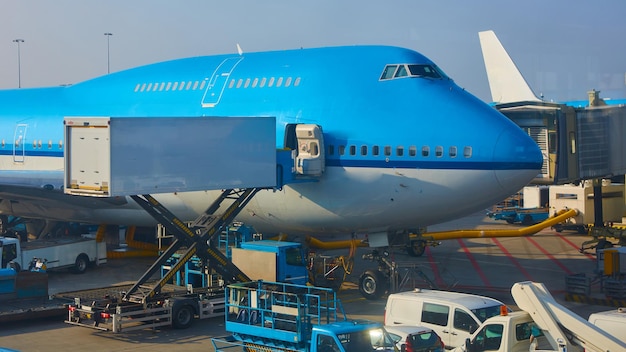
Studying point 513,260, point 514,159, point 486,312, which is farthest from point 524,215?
point 486,312

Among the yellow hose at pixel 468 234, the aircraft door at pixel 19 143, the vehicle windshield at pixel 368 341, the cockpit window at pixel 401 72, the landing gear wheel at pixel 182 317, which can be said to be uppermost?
the cockpit window at pixel 401 72

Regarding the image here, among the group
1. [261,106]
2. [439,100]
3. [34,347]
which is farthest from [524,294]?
[261,106]

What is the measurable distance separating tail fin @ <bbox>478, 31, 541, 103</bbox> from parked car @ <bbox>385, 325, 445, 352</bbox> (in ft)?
154

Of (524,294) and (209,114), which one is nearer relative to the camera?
(524,294)

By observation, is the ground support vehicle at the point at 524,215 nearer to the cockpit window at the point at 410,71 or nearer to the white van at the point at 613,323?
the cockpit window at the point at 410,71

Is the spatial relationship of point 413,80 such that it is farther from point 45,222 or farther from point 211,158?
point 45,222

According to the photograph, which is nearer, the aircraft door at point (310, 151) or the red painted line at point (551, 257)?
the aircraft door at point (310, 151)

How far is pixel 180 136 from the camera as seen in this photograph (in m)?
22.9

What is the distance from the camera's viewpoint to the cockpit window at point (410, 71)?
26359 millimetres

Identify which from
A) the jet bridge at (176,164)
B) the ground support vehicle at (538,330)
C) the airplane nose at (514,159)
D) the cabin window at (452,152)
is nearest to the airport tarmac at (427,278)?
the jet bridge at (176,164)

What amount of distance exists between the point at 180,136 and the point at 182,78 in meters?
8.59

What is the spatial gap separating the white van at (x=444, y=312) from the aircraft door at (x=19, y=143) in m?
20.1

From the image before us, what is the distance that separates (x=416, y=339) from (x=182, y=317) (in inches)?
292

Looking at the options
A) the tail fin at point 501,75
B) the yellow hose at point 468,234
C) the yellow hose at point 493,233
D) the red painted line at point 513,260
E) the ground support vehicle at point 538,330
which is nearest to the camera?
the ground support vehicle at point 538,330
